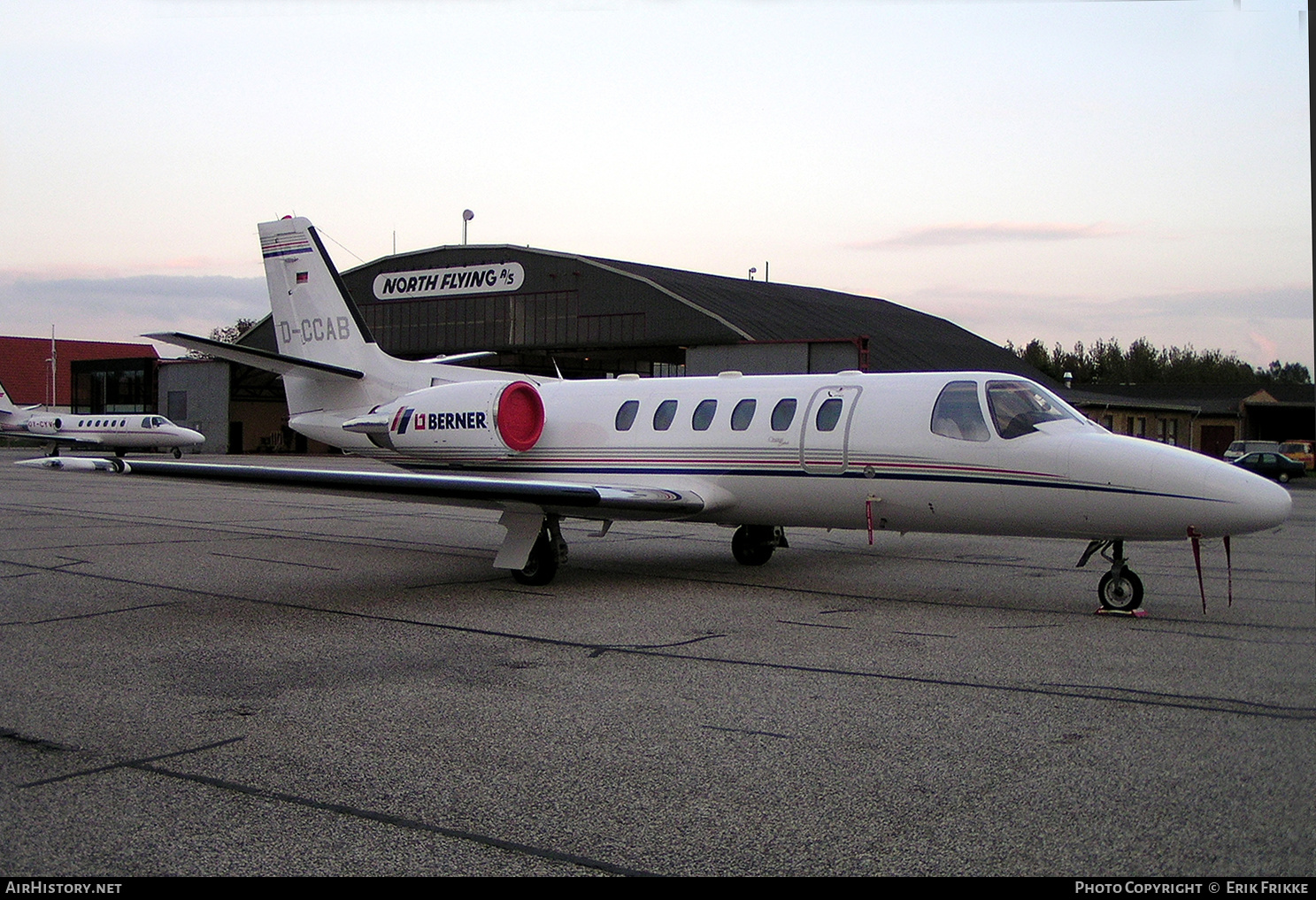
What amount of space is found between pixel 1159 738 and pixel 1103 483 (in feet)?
13.9

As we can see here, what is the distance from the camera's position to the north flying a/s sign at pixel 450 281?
44094 mm

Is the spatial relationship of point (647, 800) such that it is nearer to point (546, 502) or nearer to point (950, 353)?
point (546, 502)

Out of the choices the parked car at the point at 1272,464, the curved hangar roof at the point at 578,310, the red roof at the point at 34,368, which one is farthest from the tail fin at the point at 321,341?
the red roof at the point at 34,368

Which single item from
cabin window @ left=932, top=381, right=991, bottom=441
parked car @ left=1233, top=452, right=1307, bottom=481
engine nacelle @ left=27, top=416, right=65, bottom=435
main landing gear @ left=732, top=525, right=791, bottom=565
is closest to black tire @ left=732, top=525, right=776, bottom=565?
main landing gear @ left=732, top=525, right=791, bottom=565

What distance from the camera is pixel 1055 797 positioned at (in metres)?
5.13

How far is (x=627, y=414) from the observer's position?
45.7 feet

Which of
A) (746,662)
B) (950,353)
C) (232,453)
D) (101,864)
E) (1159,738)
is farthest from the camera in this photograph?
(232,453)

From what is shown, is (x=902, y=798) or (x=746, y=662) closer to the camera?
(x=902, y=798)

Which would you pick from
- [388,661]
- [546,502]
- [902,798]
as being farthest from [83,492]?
[902,798]

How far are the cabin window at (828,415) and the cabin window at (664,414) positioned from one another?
2081 mm

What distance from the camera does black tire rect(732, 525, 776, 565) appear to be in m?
14.1

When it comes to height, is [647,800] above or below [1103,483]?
below

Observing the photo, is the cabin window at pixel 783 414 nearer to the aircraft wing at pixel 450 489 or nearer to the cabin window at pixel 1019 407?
the aircraft wing at pixel 450 489

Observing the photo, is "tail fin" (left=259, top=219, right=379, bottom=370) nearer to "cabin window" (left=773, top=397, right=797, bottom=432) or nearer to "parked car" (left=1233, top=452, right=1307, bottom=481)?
"cabin window" (left=773, top=397, right=797, bottom=432)
